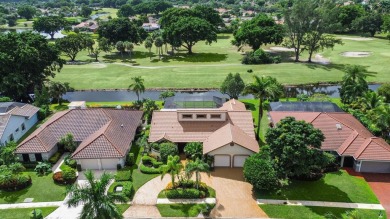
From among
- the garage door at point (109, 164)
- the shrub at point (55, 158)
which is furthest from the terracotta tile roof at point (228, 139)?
the shrub at point (55, 158)

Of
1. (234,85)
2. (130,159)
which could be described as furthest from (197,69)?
(130,159)

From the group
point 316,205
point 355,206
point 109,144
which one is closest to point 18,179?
point 109,144

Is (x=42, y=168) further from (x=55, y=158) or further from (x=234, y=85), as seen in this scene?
(x=234, y=85)

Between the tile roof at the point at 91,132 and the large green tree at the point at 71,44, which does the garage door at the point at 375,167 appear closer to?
the tile roof at the point at 91,132

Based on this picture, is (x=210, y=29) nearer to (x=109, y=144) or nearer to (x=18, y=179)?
(x=109, y=144)

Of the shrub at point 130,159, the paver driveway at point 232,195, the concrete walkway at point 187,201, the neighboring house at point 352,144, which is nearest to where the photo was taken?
the paver driveway at point 232,195

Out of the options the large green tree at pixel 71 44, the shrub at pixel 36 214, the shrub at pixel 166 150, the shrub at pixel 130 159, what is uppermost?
the large green tree at pixel 71 44

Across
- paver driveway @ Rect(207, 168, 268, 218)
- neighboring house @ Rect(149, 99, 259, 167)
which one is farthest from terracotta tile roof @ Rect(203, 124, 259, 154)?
paver driveway @ Rect(207, 168, 268, 218)
